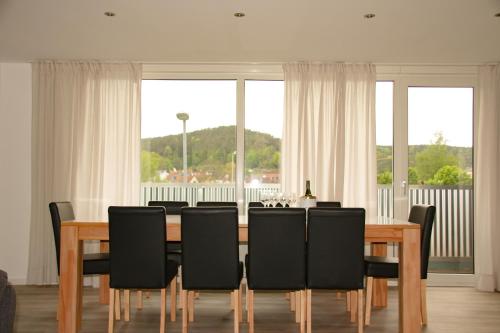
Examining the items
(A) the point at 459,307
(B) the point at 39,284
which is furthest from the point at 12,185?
(A) the point at 459,307

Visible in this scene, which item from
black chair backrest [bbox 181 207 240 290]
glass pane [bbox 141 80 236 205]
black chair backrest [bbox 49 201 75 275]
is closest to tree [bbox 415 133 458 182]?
glass pane [bbox 141 80 236 205]

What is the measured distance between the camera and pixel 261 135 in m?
5.94

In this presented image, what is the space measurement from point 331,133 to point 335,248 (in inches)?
99.4

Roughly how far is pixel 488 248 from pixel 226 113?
11.3ft

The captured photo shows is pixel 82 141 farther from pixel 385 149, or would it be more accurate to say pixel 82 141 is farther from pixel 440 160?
pixel 440 160

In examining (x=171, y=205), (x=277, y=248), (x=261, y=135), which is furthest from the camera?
(x=261, y=135)

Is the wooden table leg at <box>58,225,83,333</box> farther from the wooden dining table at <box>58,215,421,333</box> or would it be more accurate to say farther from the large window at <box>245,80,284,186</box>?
the large window at <box>245,80,284,186</box>

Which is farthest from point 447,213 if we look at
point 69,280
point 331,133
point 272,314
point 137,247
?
point 69,280

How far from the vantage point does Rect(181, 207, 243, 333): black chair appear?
334 centimetres

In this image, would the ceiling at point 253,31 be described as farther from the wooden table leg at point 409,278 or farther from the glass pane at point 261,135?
the wooden table leg at point 409,278

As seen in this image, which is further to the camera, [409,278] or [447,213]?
[447,213]

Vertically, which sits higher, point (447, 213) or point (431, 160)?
point (431, 160)

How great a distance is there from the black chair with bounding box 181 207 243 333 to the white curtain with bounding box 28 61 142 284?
245cm

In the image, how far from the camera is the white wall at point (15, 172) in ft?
18.7
